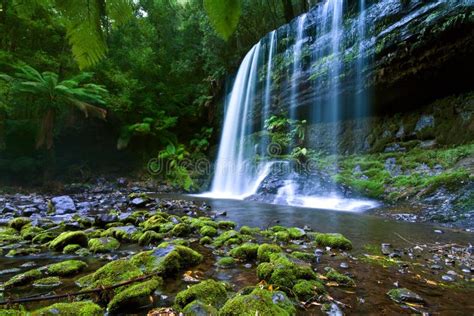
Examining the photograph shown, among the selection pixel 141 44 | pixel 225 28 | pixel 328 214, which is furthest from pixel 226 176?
pixel 225 28

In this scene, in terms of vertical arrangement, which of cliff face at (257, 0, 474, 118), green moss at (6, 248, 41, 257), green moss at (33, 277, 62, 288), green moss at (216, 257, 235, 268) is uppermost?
cliff face at (257, 0, 474, 118)

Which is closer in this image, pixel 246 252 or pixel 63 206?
pixel 246 252

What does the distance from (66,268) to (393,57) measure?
9952 millimetres

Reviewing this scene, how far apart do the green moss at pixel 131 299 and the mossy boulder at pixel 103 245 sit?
1.53m

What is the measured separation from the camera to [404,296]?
7.14ft

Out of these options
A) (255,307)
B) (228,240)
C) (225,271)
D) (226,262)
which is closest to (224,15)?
(255,307)

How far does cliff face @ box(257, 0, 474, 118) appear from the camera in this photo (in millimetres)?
7809

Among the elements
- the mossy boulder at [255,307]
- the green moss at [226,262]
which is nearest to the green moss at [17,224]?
the green moss at [226,262]

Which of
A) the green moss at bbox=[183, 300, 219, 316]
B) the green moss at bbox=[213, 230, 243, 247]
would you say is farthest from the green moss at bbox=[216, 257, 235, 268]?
the green moss at bbox=[183, 300, 219, 316]

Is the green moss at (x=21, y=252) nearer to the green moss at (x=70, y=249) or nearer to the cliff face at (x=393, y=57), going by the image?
the green moss at (x=70, y=249)

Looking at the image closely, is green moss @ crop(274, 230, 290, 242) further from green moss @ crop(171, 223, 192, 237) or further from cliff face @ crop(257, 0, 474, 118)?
cliff face @ crop(257, 0, 474, 118)

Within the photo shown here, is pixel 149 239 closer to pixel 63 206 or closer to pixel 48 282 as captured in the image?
pixel 48 282

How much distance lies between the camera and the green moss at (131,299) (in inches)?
76.3

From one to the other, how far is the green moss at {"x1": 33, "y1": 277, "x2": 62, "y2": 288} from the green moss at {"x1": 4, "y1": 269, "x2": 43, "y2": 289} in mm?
83
